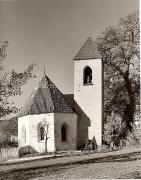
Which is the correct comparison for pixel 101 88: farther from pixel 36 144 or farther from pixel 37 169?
pixel 37 169

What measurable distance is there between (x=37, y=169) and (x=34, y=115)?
7.51m

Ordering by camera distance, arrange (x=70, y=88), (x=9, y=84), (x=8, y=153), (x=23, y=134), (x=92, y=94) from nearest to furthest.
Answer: (x=9, y=84) → (x=70, y=88) → (x=8, y=153) → (x=23, y=134) → (x=92, y=94)

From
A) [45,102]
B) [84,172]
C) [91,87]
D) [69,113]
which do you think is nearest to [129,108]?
[91,87]

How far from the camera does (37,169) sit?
9188 mm

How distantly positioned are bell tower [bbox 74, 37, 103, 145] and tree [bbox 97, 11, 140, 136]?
0.33 m

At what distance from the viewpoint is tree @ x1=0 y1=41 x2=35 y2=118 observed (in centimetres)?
917

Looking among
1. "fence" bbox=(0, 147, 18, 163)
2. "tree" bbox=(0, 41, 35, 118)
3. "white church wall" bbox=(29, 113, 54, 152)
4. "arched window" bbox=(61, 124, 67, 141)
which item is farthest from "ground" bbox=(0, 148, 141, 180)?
"arched window" bbox=(61, 124, 67, 141)

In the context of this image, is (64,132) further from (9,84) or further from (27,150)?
(9,84)

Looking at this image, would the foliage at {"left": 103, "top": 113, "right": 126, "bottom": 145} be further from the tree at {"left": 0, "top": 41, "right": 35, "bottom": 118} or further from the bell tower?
the tree at {"left": 0, "top": 41, "right": 35, "bottom": 118}

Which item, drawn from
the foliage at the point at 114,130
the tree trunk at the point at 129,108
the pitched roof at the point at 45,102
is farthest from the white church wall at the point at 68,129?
the tree trunk at the point at 129,108

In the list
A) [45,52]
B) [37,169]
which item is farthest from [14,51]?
[37,169]

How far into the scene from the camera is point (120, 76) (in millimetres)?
16625

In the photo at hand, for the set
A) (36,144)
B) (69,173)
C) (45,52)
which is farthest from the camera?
(36,144)

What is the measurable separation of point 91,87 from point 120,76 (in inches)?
51.2
